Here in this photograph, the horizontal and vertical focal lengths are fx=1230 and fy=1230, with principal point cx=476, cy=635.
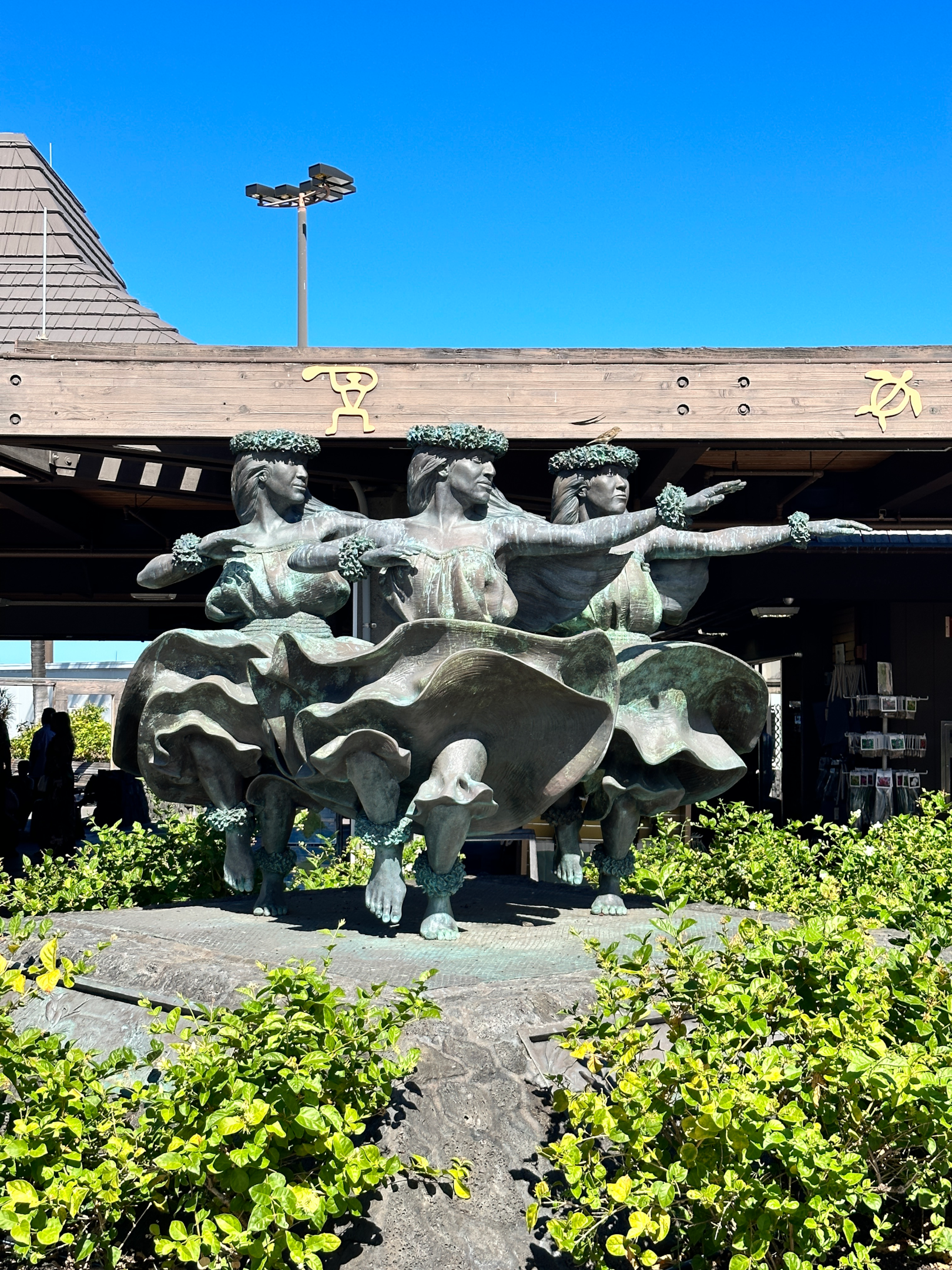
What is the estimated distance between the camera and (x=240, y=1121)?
2.21 metres

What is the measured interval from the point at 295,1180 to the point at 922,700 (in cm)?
922

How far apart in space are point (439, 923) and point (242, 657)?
1.25m

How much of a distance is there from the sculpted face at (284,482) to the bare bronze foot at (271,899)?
1429 mm

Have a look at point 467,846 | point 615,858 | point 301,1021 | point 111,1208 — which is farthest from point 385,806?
point 467,846

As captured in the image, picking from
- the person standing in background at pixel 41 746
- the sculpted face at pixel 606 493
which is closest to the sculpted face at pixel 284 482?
the sculpted face at pixel 606 493

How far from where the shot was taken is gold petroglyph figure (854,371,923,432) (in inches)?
240

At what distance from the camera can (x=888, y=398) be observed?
20.0 feet

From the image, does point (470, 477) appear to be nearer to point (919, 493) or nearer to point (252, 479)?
point (252, 479)

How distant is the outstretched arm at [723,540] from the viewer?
169 inches

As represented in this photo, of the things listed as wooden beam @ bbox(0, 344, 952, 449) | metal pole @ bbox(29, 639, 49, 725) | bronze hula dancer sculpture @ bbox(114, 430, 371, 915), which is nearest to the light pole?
wooden beam @ bbox(0, 344, 952, 449)

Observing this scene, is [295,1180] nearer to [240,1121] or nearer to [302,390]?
[240,1121]

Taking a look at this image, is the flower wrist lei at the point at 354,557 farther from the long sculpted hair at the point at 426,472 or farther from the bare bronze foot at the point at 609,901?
the bare bronze foot at the point at 609,901

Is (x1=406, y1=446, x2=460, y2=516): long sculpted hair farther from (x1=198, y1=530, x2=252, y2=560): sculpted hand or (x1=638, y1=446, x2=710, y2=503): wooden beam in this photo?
(x1=638, y1=446, x2=710, y2=503): wooden beam

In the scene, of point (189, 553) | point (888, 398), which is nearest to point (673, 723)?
point (189, 553)
